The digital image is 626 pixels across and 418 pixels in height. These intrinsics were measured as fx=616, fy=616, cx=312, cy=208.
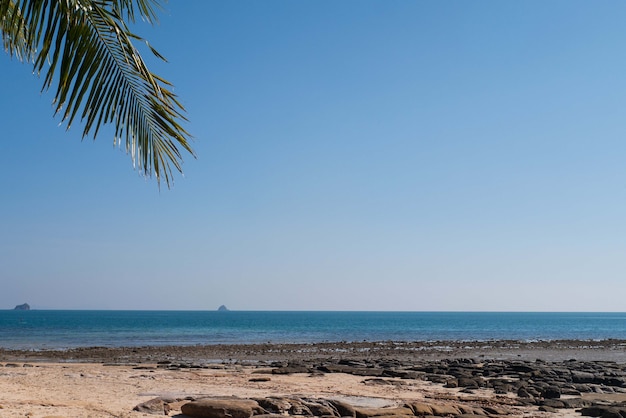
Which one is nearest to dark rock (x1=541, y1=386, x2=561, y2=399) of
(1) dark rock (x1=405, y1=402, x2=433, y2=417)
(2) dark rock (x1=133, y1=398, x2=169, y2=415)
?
(1) dark rock (x1=405, y1=402, x2=433, y2=417)

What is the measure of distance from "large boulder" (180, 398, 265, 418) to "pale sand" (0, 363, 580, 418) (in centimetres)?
58

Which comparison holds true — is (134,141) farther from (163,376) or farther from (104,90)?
(163,376)

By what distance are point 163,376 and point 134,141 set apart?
16.4 metres

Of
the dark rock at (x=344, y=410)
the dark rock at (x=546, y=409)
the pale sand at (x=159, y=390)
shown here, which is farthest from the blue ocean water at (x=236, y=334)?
the dark rock at (x=546, y=409)

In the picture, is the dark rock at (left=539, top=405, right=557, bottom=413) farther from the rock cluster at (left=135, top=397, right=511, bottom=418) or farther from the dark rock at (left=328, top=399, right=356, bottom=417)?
the dark rock at (left=328, top=399, right=356, bottom=417)

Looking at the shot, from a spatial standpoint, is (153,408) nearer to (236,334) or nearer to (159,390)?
(159,390)

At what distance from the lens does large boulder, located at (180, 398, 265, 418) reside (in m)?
11.9

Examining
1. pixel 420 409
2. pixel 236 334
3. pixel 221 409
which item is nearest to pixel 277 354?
pixel 420 409

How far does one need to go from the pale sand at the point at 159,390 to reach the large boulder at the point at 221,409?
579 millimetres

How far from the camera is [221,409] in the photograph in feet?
39.1

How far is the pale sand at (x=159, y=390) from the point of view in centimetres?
1250

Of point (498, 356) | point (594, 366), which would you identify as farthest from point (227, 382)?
point (498, 356)

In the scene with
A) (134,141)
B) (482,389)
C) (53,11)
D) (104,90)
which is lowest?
(482,389)

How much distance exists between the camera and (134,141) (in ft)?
20.9
